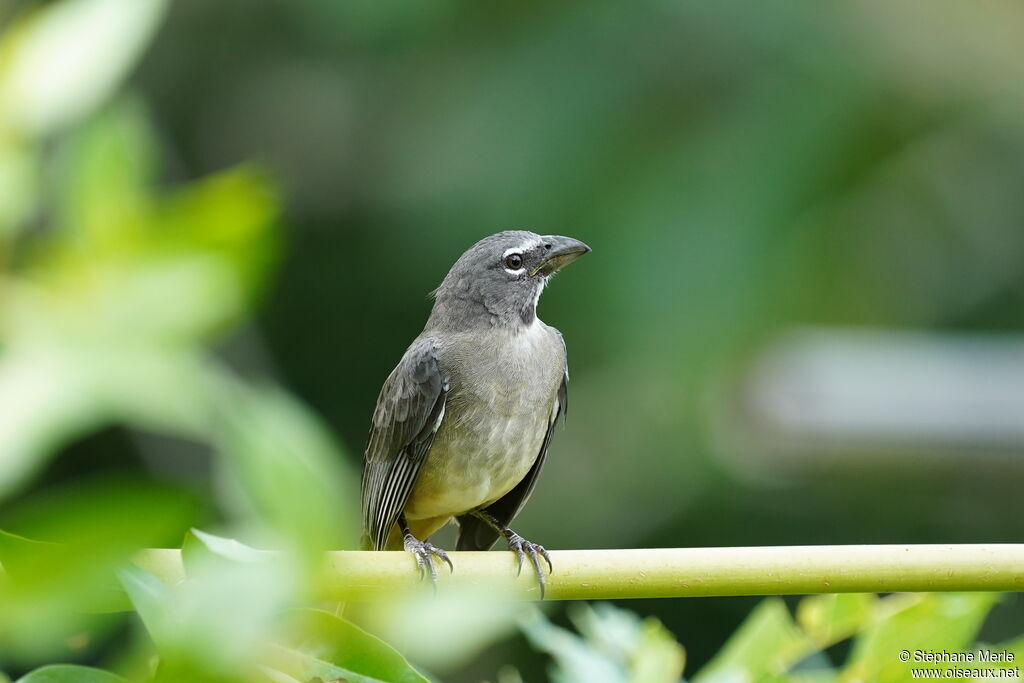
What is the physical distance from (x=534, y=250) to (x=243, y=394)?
2.45 meters

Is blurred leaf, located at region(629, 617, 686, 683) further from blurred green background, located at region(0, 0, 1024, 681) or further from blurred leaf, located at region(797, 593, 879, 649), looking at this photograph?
blurred green background, located at region(0, 0, 1024, 681)

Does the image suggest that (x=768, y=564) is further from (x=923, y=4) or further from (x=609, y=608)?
(x=923, y=4)

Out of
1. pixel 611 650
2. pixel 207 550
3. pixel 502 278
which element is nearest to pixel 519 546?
pixel 502 278

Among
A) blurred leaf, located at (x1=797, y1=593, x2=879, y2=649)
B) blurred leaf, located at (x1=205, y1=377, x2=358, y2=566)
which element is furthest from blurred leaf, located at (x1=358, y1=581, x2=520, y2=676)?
blurred leaf, located at (x1=797, y1=593, x2=879, y2=649)

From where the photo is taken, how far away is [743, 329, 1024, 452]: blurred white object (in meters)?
7.19

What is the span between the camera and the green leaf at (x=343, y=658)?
3.97 feet

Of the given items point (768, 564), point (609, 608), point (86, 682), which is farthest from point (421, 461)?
point (86, 682)

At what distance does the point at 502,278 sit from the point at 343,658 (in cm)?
230

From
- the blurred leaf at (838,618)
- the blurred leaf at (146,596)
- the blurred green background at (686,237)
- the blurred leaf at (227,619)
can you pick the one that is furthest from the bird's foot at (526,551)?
the blurred green background at (686,237)

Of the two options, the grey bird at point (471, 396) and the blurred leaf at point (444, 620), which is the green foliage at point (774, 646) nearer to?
the blurred leaf at point (444, 620)

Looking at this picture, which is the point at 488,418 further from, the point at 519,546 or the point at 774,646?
the point at 774,646

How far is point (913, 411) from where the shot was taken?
727 centimetres

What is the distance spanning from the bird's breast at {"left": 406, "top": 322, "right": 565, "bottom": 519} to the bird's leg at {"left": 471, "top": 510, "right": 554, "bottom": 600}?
0.17 metres

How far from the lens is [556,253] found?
3.43m
